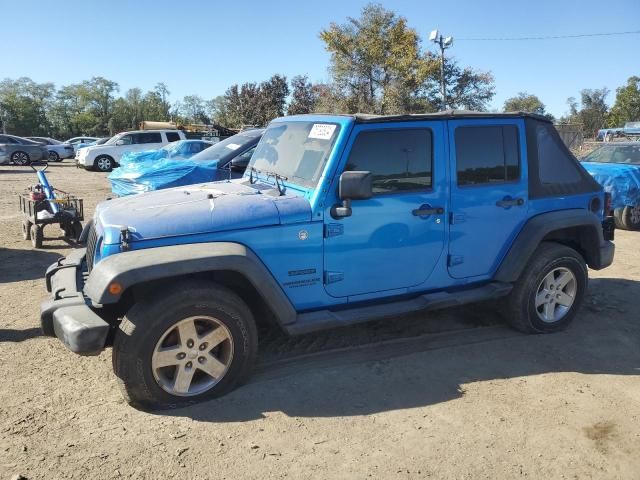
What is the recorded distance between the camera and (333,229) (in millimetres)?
3646

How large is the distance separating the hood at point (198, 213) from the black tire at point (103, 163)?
19.3m

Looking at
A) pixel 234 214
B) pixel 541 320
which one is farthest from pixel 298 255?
pixel 541 320

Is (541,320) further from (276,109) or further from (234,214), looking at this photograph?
(276,109)

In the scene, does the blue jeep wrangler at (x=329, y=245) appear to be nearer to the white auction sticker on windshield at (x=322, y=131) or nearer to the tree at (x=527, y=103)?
the white auction sticker on windshield at (x=322, y=131)

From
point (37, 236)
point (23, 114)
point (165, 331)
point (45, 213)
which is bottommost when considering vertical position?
point (165, 331)

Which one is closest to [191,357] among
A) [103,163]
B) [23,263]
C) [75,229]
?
[23,263]

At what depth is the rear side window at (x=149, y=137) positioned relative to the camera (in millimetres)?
20781

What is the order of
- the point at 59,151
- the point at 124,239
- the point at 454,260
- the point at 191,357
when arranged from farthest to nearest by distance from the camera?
the point at 59,151, the point at 454,260, the point at 191,357, the point at 124,239

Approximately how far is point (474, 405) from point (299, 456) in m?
1.32

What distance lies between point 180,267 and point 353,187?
1.27 meters

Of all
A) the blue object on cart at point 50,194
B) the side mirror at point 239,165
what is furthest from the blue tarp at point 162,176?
the blue object on cart at point 50,194

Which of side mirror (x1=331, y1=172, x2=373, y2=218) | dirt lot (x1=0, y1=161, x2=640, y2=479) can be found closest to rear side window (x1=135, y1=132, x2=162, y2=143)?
dirt lot (x1=0, y1=161, x2=640, y2=479)

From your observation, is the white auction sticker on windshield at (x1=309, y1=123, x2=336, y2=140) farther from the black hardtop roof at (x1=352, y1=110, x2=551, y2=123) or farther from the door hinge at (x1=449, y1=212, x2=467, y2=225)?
the door hinge at (x1=449, y1=212, x2=467, y2=225)

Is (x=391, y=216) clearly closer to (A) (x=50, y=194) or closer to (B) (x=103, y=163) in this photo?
(A) (x=50, y=194)
